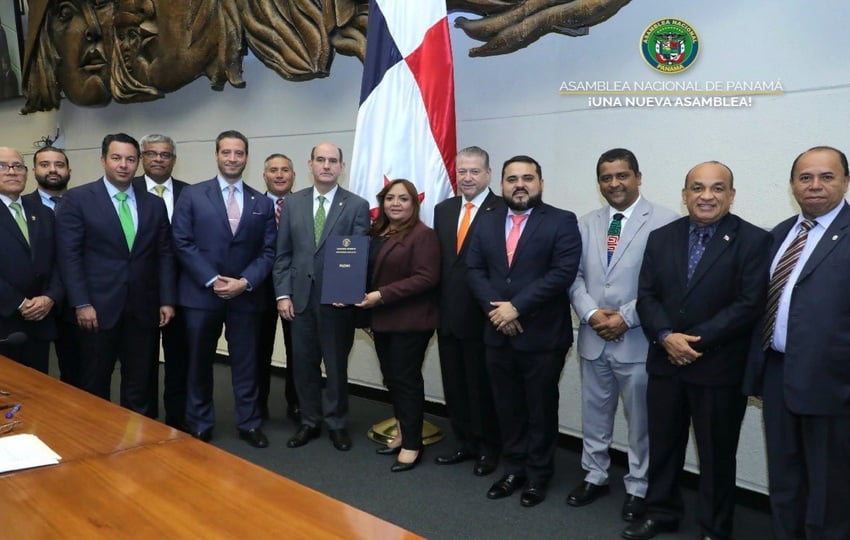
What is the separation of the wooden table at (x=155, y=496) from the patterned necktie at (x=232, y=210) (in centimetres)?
202

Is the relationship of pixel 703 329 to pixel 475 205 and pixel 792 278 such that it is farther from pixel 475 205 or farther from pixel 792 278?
pixel 475 205

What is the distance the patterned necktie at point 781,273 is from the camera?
2.36m

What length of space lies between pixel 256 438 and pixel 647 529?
81.6 inches

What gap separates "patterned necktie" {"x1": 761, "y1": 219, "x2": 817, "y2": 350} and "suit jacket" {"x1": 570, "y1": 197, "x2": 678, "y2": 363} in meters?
0.50

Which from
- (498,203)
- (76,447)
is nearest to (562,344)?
(498,203)

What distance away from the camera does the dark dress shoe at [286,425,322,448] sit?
3.76 metres

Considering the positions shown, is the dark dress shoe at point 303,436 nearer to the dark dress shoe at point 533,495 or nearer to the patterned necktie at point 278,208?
the patterned necktie at point 278,208

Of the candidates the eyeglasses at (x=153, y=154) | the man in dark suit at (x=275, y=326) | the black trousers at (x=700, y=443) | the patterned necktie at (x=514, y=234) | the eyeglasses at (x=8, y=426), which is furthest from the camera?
the man in dark suit at (x=275, y=326)

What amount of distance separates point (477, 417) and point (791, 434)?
1.48 meters

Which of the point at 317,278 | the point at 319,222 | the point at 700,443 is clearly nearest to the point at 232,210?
the point at 319,222

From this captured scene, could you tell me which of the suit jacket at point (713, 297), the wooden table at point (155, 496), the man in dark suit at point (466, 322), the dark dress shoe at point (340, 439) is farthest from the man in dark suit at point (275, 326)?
the wooden table at point (155, 496)

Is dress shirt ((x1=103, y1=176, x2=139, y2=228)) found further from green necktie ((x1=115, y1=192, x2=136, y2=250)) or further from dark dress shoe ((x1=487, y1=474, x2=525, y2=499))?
dark dress shoe ((x1=487, y1=474, x2=525, y2=499))

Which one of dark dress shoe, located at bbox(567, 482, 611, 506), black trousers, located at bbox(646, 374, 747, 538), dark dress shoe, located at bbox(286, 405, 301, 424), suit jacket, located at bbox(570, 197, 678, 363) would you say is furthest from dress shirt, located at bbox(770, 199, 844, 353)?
dark dress shoe, located at bbox(286, 405, 301, 424)

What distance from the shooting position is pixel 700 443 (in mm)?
2564
